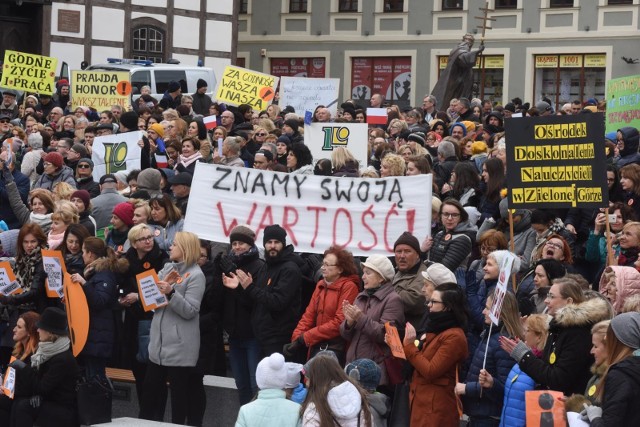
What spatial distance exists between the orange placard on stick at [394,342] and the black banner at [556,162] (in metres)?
1.69

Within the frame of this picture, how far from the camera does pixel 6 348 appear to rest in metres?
12.1

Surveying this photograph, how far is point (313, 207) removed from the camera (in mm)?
11742

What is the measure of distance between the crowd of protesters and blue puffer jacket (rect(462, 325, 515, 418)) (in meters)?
0.01

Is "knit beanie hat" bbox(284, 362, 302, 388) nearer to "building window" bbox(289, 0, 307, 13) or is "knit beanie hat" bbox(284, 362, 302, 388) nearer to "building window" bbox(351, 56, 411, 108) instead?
"building window" bbox(351, 56, 411, 108)

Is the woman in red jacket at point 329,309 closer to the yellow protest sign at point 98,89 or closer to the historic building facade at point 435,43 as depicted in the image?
the yellow protest sign at point 98,89

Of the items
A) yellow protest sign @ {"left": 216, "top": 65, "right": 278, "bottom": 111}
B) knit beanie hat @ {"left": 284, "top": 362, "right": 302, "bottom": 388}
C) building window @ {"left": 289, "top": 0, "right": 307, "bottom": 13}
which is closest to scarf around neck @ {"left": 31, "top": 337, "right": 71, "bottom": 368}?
knit beanie hat @ {"left": 284, "top": 362, "right": 302, "bottom": 388}

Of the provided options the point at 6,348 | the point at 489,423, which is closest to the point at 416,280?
the point at 489,423

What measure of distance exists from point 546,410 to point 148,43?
3207 cm

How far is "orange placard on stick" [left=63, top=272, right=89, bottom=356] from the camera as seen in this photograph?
1090 centimetres

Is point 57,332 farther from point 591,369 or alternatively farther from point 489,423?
point 591,369

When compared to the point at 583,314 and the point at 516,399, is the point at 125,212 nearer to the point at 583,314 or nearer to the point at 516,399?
the point at 516,399

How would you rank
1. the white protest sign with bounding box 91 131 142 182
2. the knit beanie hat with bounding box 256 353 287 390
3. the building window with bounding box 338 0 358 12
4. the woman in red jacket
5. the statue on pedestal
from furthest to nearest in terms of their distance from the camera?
the building window with bounding box 338 0 358 12, the statue on pedestal, the white protest sign with bounding box 91 131 142 182, the woman in red jacket, the knit beanie hat with bounding box 256 353 287 390

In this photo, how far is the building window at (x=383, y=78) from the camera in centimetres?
4400

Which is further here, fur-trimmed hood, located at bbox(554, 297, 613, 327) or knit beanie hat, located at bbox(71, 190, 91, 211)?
knit beanie hat, located at bbox(71, 190, 91, 211)
